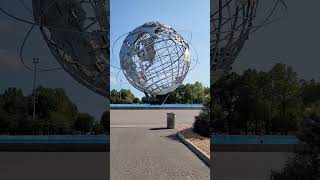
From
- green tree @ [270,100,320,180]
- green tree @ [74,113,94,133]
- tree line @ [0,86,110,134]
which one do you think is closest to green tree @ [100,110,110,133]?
tree line @ [0,86,110,134]

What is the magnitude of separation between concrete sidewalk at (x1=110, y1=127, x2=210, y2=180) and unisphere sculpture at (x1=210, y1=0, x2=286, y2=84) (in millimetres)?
2286

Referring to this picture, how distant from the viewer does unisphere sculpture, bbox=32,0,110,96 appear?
10.6 meters

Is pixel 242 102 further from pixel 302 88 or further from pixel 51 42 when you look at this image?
pixel 51 42

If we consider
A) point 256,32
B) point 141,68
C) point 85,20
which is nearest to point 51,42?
point 85,20

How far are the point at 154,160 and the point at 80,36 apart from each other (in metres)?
3.77

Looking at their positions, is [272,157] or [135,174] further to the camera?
[272,157]

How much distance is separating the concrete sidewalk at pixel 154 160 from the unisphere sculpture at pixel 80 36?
2.02m

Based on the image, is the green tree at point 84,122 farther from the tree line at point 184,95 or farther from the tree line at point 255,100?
the tree line at point 184,95

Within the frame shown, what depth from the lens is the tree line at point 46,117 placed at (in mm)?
12219

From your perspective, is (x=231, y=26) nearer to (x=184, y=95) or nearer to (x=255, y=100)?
(x=255, y=100)

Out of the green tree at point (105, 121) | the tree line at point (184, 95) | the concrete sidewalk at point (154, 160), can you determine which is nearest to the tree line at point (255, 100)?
the concrete sidewalk at point (154, 160)

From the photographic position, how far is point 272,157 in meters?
11.3

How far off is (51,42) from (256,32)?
480cm

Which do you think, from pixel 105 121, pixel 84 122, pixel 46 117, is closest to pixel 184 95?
pixel 84 122
